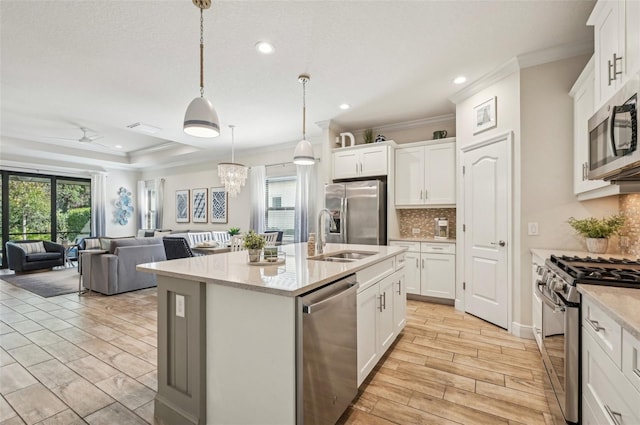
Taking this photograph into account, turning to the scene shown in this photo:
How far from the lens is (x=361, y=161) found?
466cm

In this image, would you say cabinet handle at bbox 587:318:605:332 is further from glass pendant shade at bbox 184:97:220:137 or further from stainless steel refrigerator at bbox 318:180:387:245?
stainless steel refrigerator at bbox 318:180:387:245

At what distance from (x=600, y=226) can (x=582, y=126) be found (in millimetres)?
885

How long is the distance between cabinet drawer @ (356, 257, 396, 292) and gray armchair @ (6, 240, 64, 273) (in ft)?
25.3

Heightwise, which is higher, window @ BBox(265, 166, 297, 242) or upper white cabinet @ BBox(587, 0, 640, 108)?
upper white cabinet @ BBox(587, 0, 640, 108)

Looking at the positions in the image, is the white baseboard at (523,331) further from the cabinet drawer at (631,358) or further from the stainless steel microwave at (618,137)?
the cabinet drawer at (631,358)

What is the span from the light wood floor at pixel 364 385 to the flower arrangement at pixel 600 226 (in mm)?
1141

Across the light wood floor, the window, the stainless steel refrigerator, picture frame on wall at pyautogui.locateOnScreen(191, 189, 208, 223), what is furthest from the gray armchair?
the stainless steel refrigerator

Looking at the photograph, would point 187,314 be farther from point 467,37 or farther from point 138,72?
point 467,37

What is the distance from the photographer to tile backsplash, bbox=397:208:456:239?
4.49 meters

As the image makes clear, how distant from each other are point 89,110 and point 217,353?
4589 millimetres

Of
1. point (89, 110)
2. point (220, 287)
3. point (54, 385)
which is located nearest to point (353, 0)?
point (220, 287)

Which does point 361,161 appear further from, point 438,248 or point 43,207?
point 43,207

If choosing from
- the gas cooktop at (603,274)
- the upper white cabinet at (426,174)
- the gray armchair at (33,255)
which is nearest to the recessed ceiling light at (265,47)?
the upper white cabinet at (426,174)

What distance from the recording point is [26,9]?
2.23 metres
